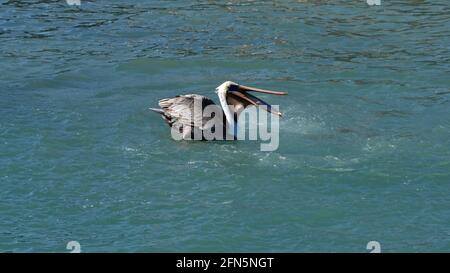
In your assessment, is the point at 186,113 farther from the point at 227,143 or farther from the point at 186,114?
Answer: the point at 227,143

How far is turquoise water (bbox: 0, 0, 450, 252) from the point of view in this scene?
1193cm

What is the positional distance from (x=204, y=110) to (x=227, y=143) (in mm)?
593

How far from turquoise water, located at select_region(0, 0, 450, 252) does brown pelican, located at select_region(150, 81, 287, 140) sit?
0.24 m

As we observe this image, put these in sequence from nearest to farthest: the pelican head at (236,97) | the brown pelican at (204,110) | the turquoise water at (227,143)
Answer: the turquoise water at (227,143)
the brown pelican at (204,110)
the pelican head at (236,97)

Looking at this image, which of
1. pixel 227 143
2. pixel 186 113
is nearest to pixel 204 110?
pixel 186 113

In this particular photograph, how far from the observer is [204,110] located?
573 inches

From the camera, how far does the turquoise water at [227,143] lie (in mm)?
11930

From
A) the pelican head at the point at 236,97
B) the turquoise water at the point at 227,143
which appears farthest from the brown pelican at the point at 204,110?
the turquoise water at the point at 227,143

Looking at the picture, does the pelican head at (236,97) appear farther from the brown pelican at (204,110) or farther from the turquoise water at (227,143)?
the turquoise water at (227,143)

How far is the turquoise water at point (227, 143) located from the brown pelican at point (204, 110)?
0.24 metres

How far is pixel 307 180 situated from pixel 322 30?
757cm

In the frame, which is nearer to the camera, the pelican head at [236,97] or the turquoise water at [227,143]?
the turquoise water at [227,143]

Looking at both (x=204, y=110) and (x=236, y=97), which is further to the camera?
(x=236, y=97)
